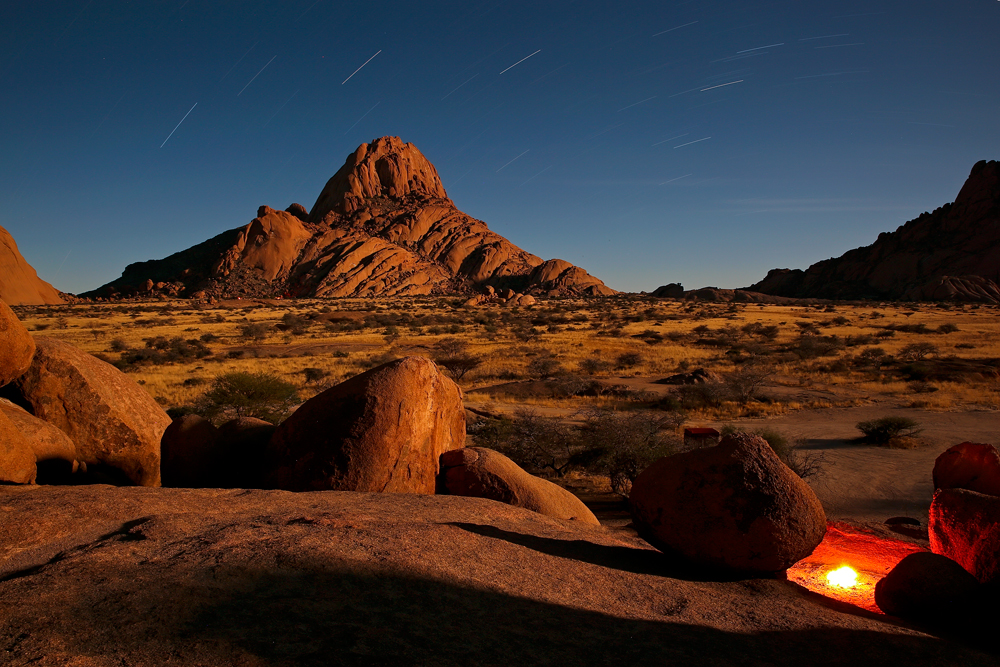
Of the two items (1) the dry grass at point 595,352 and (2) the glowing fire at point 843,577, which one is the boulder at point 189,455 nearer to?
(2) the glowing fire at point 843,577

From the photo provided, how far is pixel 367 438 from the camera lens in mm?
7191

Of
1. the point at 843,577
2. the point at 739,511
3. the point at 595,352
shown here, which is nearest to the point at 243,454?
the point at 739,511

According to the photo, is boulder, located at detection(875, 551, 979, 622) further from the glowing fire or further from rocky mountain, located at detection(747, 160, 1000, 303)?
rocky mountain, located at detection(747, 160, 1000, 303)

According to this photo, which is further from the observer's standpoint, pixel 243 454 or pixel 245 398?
pixel 245 398

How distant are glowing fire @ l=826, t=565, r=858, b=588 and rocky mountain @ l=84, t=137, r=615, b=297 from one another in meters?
110

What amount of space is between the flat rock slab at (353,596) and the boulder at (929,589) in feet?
1.87

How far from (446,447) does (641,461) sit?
4889mm

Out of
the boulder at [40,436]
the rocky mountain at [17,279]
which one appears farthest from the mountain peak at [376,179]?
the boulder at [40,436]

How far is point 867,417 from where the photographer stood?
1709cm

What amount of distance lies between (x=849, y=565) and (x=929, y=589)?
7.06 ft

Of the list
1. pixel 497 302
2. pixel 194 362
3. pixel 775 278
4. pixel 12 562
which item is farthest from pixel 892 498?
pixel 775 278

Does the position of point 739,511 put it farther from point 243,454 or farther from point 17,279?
point 17,279

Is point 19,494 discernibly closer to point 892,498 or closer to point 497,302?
point 892,498

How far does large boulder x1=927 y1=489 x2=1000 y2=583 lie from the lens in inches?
202
